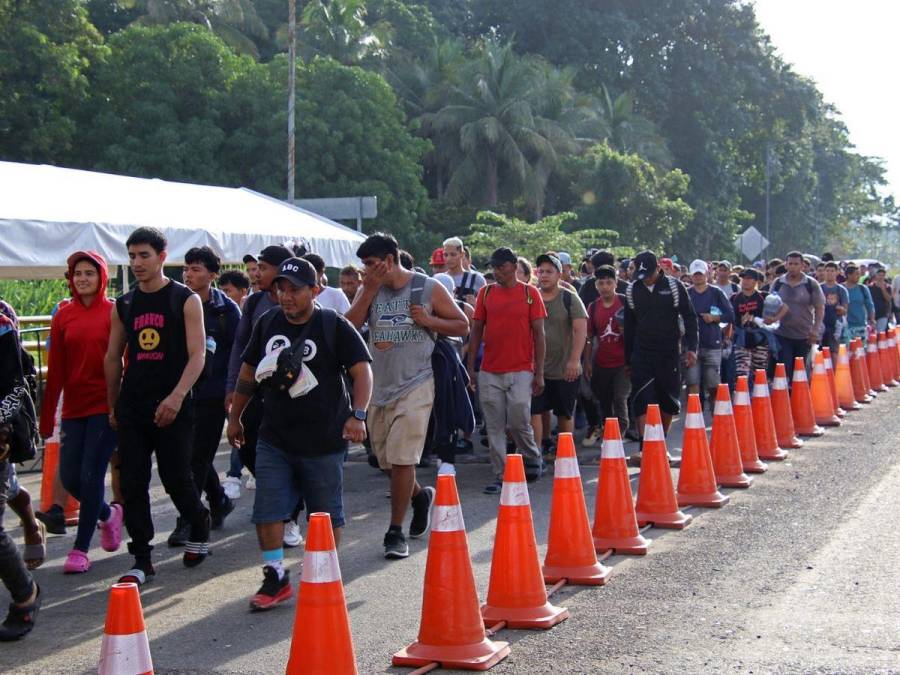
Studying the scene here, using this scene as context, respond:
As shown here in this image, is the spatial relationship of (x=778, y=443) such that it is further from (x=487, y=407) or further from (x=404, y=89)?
(x=404, y=89)

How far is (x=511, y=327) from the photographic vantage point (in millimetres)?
10312

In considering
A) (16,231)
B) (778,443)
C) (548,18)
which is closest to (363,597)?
(778,443)

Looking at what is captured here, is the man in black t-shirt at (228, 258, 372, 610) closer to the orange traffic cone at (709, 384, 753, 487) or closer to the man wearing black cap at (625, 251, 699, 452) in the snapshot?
the orange traffic cone at (709, 384, 753, 487)

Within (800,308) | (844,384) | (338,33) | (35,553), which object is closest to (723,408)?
(35,553)

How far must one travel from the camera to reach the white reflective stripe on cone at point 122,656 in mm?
3811

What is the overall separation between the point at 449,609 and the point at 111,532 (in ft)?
10.8

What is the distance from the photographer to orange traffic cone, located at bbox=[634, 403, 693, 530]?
8.60 meters

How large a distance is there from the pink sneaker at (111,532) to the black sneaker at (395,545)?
5.69 feet

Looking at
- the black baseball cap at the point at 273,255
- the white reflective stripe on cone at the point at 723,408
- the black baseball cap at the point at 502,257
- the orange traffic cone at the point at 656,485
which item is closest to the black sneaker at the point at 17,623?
the black baseball cap at the point at 273,255

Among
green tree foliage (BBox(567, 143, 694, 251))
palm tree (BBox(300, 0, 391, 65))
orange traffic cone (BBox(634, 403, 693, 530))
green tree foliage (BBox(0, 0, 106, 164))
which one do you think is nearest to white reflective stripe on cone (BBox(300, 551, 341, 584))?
orange traffic cone (BBox(634, 403, 693, 530))

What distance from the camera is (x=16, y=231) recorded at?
44.7ft

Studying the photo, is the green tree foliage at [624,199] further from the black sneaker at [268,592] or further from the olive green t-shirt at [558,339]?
the black sneaker at [268,592]

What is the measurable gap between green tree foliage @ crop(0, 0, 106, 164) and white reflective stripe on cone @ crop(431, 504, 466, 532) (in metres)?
29.3

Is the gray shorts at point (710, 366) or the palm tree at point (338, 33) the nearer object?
the gray shorts at point (710, 366)
